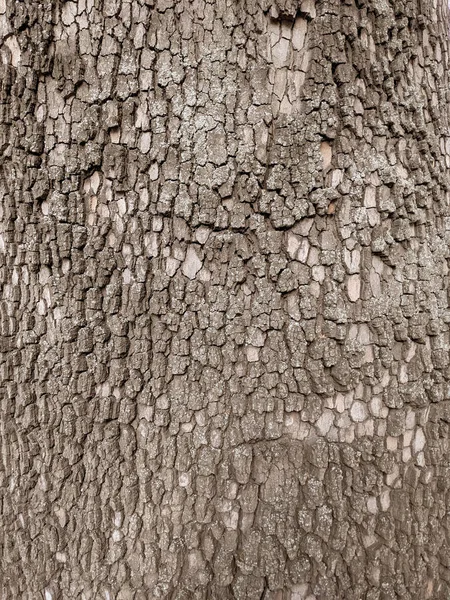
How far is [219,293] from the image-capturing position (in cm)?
115

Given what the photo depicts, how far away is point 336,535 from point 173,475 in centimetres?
48

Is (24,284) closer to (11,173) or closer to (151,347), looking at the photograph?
(11,173)

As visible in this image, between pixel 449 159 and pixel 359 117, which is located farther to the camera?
pixel 449 159

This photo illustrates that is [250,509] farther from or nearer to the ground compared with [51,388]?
nearer to the ground

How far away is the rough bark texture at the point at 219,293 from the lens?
1.14m

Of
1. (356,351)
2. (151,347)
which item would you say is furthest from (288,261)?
(151,347)

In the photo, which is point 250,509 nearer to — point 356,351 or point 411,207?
point 356,351

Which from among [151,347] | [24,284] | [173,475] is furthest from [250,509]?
[24,284]

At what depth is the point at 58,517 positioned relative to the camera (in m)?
1.25

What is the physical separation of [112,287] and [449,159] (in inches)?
42.4

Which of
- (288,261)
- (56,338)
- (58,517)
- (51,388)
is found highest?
(288,261)

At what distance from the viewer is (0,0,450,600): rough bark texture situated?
114 cm

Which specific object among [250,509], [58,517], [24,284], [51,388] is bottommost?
[58,517]

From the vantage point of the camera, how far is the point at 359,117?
1.17 metres
